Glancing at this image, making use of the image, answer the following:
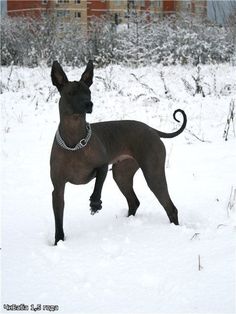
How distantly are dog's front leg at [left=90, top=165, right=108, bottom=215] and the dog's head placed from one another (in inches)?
21.9

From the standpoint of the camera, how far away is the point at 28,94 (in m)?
11.4

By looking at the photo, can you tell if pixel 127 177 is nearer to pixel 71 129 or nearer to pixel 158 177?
pixel 158 177

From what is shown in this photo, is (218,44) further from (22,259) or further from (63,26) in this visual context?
(22,259)

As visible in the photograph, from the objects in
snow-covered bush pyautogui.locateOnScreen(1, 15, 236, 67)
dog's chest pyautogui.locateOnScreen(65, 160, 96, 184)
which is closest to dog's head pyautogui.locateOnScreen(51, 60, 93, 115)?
dog's chest pyautogui.locateOnScreen(65, 160, 96, 184)

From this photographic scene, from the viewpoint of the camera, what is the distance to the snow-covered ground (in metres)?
2.84

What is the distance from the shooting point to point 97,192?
3.74 m

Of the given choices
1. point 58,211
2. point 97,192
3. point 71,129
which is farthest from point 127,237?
point 71,129

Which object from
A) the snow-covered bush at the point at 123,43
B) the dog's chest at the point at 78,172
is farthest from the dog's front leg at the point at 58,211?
the snow-covered bush at the point at 123,43

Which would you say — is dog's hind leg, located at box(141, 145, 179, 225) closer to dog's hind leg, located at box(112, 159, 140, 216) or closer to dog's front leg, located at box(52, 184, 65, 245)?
dog's hind leg, located at box(112, 159, 140, 216)

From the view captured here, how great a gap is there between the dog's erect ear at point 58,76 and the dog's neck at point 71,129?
10.8 inches

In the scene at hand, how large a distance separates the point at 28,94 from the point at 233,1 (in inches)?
243

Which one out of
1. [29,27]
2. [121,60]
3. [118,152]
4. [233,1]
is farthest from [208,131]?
[29,27]

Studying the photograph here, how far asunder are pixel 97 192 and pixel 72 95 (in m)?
0.81

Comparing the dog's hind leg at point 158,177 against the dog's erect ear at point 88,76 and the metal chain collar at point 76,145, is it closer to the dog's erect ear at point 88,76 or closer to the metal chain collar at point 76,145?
the metal chain collar at point 76,145
